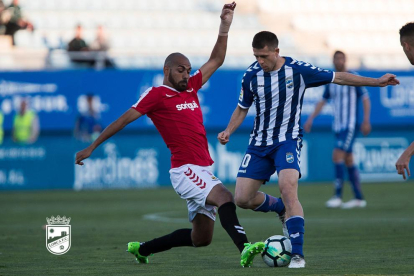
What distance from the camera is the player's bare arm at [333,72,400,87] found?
6730 millimetres

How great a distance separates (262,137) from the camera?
23.7 ft

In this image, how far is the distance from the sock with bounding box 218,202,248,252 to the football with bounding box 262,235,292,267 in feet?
0.71

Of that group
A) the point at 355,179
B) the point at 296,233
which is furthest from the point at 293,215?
the point at 355,179

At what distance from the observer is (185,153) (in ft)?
22.5

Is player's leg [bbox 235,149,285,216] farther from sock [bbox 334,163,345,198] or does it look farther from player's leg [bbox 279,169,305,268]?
sock [bbox 334,163,345,198]

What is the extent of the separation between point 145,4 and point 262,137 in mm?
19535

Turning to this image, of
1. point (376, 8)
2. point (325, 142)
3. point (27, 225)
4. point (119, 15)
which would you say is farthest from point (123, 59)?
point (27, 225)

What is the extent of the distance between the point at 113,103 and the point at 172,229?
10215mm

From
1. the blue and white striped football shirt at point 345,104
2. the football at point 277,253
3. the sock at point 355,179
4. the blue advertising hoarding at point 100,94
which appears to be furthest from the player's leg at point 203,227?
the blue advertising hoarding at point 100,94

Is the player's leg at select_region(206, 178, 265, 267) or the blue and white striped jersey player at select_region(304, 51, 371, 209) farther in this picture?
the blue and white striped jersey player at select_region(304, 51, 371, 209)

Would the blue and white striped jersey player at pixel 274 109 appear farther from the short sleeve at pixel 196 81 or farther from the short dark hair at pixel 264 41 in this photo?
the short sleeve at pixel 196 81

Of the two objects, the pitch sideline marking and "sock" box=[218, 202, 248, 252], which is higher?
"sock" box=[218, 202, 248, 252]

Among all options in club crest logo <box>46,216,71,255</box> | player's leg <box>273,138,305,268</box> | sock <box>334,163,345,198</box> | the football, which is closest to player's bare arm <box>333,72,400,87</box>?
player's leg <box>273,138,305,268</box>

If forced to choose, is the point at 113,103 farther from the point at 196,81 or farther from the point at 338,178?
the point at 196,81
